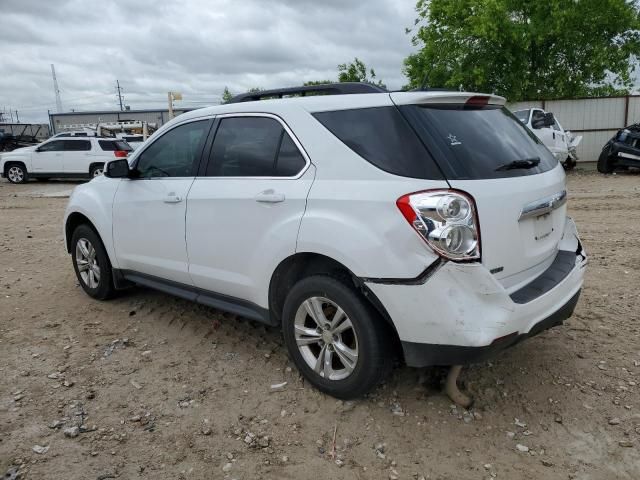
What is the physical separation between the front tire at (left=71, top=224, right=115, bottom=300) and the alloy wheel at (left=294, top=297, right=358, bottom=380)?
240 centimetres

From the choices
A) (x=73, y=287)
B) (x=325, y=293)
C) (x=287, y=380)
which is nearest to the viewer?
(x=325, y=293)

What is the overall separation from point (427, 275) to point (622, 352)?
1.97 meters

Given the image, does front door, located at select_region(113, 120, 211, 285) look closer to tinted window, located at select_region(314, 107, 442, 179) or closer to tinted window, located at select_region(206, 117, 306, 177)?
tinted window, located at select_region(206, 117, 306, 177)

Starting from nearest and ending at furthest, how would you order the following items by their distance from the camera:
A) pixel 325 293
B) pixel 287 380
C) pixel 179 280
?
pixel 325 293
pixel 287 380
pixel 179 280

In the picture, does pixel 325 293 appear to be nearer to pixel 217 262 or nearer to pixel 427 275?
pixel 427 275

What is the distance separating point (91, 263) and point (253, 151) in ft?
7.88

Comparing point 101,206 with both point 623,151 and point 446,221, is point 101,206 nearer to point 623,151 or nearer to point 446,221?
point 446,221

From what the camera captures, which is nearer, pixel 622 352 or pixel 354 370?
pixel 354 370

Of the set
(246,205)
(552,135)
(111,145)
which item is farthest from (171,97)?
(246,205)

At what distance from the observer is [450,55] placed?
68.3ft

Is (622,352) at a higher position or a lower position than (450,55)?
lower

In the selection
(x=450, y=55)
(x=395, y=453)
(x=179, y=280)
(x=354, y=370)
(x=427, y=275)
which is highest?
(x=450, y=55)

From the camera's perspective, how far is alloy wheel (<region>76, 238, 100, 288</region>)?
487cm

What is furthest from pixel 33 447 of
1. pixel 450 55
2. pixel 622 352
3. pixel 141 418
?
pixel 450 55
